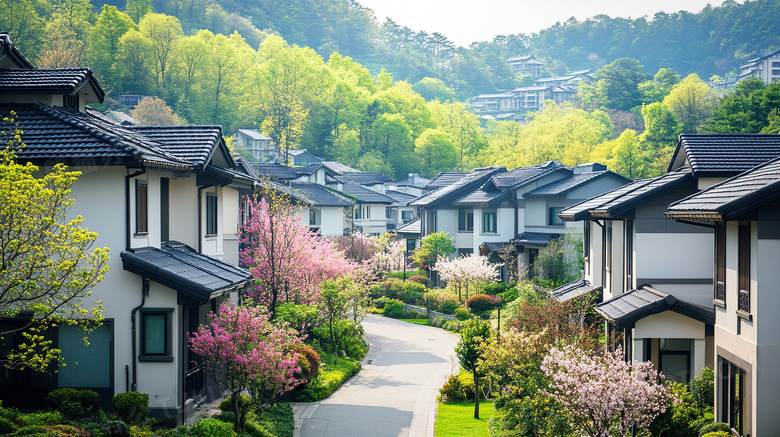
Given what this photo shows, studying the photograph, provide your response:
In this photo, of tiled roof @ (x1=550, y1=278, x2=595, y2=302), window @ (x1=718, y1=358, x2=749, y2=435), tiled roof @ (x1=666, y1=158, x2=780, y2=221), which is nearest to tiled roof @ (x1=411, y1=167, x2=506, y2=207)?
tiled roof @ (x1=550, y1=278, x2=595, y2=302)

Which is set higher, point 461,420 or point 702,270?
point 702,270

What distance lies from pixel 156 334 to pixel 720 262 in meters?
12.5

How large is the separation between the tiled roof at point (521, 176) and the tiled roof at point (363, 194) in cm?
1519

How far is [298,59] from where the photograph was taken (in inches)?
3765

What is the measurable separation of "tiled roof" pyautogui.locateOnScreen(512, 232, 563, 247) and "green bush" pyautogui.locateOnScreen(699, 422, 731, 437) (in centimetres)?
2976

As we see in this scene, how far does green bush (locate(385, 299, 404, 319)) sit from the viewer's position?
42.6m

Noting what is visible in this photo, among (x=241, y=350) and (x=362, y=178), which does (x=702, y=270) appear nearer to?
(x=241, y=350)

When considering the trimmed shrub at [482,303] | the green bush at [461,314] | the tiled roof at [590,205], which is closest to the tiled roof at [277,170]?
the green bush at [461,314]

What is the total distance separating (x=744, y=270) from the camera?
12.1 metres

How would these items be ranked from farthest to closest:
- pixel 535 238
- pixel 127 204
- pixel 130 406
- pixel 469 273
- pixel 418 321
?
pixel 535 238, pixel 469 273, pixel 418 321, pixel 127 204, pixel 130 406

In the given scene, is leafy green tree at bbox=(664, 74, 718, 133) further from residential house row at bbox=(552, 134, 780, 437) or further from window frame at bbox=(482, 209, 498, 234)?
residential house row at bbox=(552, 134, 780, 437)

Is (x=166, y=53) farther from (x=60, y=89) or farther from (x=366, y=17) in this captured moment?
(x=366, y=17)

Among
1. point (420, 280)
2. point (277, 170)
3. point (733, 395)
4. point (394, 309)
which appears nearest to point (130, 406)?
point (733, 395)

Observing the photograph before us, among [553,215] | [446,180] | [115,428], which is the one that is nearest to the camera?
[115,428]
